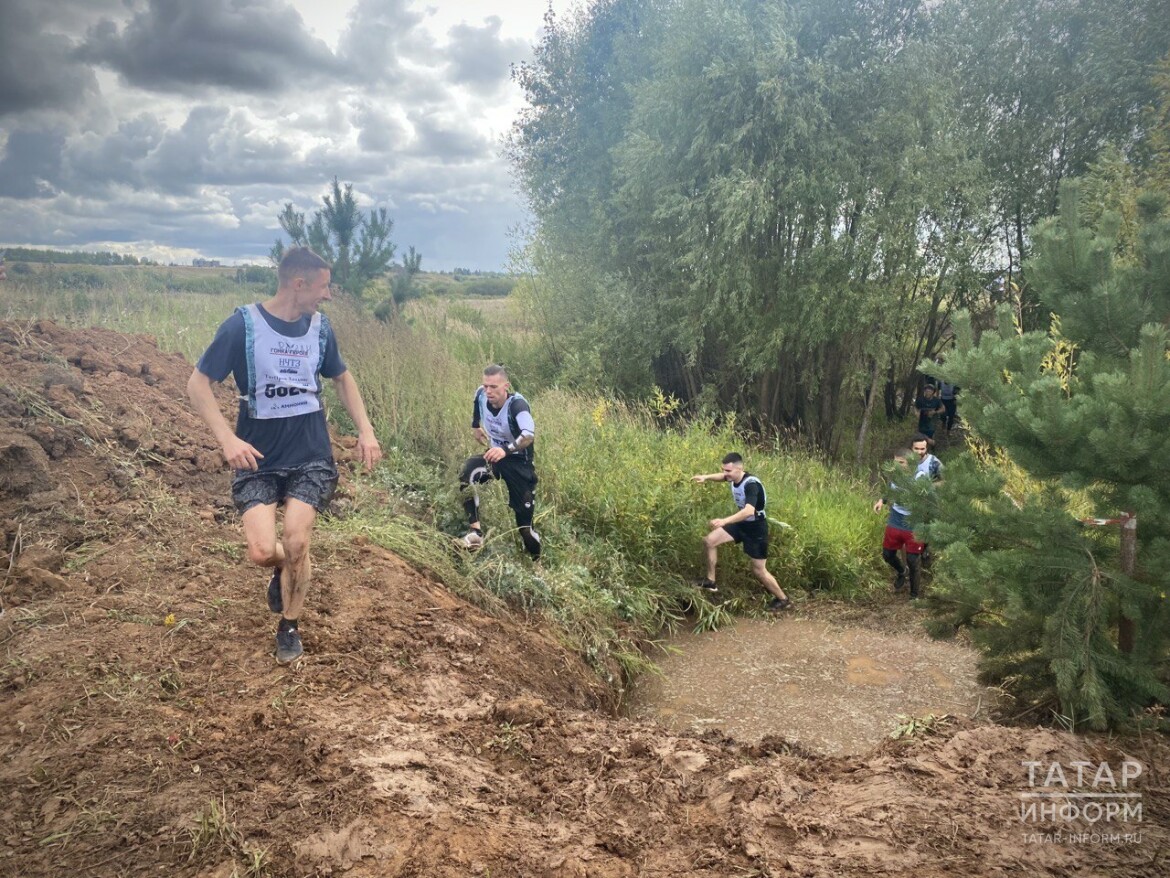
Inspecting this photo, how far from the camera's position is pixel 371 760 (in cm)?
324

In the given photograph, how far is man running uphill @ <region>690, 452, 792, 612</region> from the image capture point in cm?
727

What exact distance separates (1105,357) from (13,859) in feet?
17.7

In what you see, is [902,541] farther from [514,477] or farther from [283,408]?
[283,408]

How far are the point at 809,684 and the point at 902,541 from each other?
2524 millimetres

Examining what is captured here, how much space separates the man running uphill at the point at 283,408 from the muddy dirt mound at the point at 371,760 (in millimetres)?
609

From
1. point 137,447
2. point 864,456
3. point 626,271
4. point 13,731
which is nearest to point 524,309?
point 626,271

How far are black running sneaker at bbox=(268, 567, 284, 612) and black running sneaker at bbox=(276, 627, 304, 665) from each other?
16cm

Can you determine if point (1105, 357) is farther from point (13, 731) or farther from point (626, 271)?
point (626, 271)

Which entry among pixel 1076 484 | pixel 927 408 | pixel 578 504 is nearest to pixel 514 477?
pixel 578 504

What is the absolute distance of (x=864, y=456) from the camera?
1507 cm

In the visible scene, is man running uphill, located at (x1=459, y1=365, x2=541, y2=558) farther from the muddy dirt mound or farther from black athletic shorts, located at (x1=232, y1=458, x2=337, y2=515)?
black athletic shorts, located at (x1=232, y1=458, x2=337, y2=515)

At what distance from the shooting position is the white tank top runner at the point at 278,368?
3.68 meters

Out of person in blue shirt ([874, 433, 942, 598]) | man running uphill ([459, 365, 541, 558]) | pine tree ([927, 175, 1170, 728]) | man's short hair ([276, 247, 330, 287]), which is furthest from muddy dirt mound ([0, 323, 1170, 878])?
person in blue shirt ([874, 433, 942, 598])

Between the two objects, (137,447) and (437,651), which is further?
(137,447)
